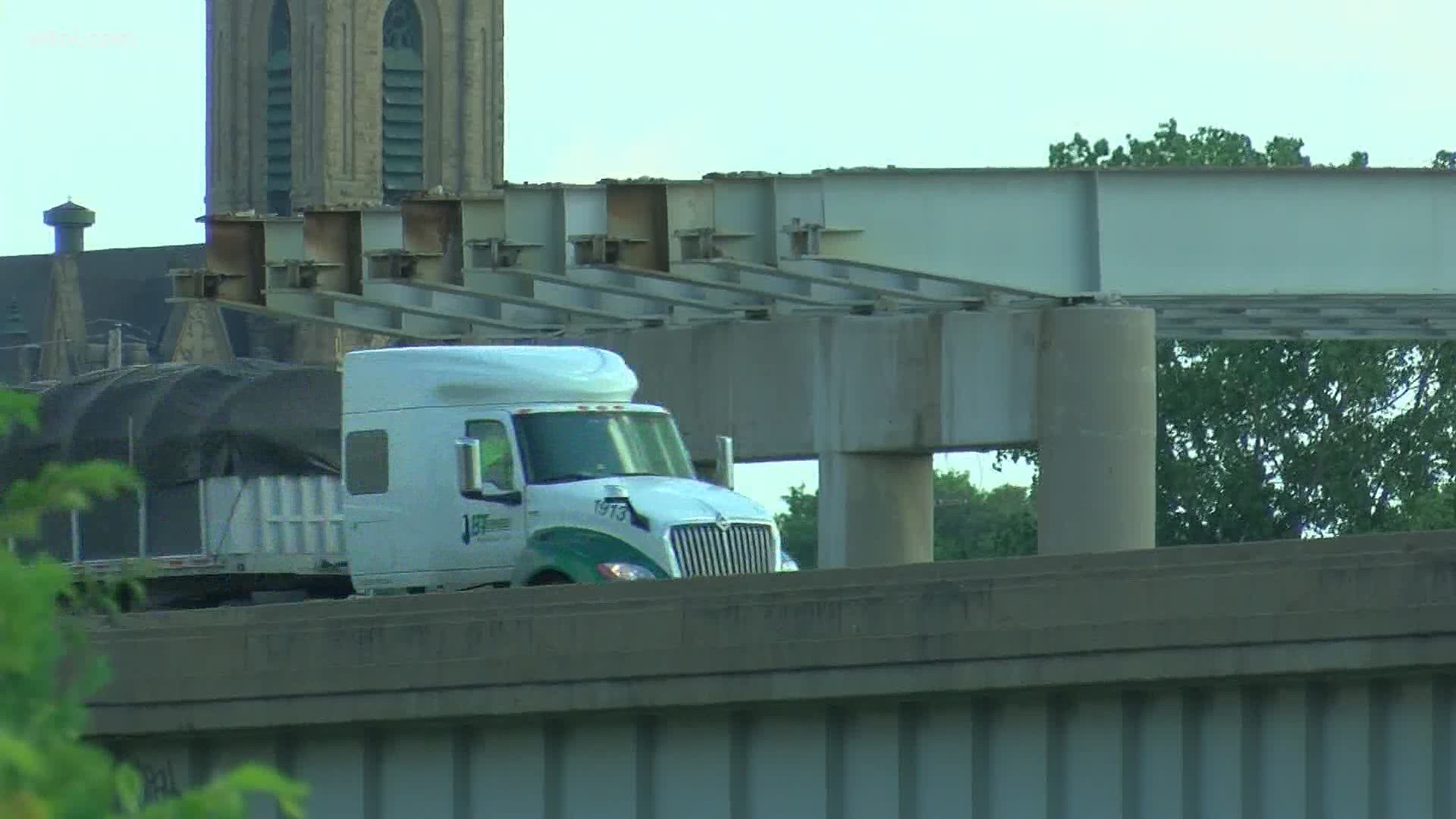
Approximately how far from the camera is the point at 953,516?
16200 cm

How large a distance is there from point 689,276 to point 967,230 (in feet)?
9.85

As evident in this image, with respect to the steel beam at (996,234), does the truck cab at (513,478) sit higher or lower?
lower

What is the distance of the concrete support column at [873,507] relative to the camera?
33.8m

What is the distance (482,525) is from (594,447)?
1.00 metres

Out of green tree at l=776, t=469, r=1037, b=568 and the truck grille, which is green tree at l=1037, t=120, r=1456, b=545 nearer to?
green tree at l=776, t=469, r=1037, b=568

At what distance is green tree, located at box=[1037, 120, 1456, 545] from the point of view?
79062 millimetres

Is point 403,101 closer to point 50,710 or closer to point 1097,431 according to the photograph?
point 1097,431

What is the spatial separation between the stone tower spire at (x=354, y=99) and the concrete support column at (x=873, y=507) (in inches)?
2474

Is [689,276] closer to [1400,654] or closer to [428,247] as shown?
[428,247]

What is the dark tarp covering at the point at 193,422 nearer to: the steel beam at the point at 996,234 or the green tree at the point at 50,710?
the steel beam at the point at 996,234

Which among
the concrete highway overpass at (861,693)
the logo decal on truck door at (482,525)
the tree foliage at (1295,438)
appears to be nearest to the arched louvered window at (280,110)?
the tree foliage at (1295,438)

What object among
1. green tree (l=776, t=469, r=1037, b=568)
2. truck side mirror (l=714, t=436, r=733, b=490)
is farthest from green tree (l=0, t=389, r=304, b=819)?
green tree (l=776, t=469, r=1037, b=568)

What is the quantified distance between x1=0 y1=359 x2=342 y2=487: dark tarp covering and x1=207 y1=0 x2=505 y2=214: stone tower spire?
65.9 meters

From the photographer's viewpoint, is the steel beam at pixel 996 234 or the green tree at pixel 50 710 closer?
the green tree at pixel 50 710
